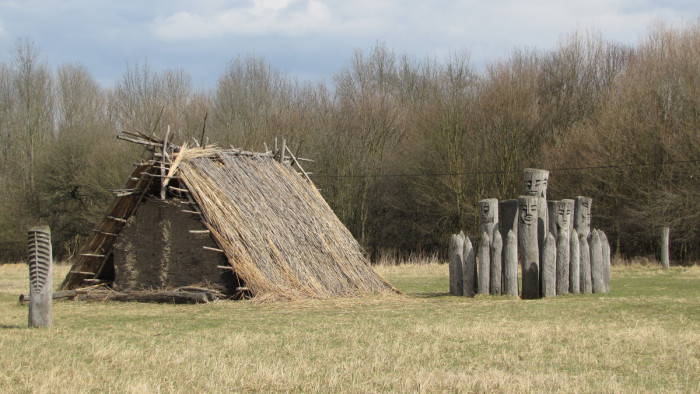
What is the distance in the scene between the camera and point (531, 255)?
15.1 meters

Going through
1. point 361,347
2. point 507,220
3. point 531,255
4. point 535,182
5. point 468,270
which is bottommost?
point 361,347

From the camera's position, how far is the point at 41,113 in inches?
1866

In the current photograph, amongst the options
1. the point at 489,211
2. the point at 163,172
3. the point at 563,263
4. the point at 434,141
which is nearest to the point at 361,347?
the point at 489,211

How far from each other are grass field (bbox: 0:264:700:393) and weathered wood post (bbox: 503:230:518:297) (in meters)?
0.84

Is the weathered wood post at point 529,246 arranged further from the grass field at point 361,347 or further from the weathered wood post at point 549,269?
the grass field at point 361,347

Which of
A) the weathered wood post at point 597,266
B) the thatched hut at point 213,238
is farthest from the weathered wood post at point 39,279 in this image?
the weathered wood post at point 597,266

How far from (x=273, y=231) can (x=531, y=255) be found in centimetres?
555

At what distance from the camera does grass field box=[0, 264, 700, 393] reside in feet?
21.6

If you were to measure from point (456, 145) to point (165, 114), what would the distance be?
51.8ft

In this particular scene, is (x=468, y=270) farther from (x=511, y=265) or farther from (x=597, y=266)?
(x=597, y=266)

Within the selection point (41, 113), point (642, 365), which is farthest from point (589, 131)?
point (41, 113)

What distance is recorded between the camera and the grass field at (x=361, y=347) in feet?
21.6

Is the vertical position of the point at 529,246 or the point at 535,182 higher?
the point at 535,182

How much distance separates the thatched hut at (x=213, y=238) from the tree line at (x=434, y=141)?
12.8 metres
